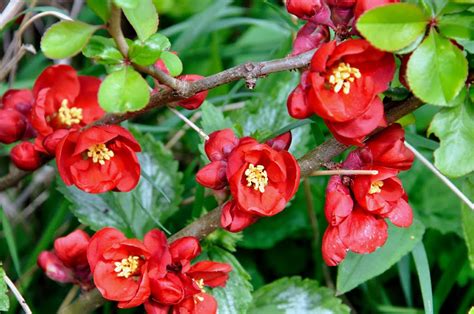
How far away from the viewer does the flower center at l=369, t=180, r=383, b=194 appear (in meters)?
1.45

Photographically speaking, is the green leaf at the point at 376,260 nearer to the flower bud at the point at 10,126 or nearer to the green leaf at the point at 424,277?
the green leaf at the point at 424,277

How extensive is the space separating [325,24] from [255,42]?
1.54m

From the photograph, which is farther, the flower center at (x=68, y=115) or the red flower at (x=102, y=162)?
the flower center at (x=68, y=115)

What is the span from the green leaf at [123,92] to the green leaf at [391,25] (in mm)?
378

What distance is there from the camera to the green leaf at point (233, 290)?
5.92 ft

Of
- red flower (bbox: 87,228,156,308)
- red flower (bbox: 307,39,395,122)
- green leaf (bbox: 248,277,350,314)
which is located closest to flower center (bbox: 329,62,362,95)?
red flower (bbox: 307,39,395,122)

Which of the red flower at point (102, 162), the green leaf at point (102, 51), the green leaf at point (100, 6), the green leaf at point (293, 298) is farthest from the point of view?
the green leaf at point (293, 298)

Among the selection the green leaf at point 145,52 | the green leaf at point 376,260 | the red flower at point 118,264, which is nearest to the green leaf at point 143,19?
the green leaf at point 145,52

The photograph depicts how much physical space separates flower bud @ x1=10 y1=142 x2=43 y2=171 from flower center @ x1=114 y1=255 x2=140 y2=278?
37cm

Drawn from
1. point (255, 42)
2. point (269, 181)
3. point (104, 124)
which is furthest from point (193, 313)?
point (255, 42)

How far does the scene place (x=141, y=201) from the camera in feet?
6.91

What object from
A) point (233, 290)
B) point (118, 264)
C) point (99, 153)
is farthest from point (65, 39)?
point (233, 290)

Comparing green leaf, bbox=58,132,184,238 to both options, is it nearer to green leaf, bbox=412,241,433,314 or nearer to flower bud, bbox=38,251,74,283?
flower bud, bbox=38,251,74,283

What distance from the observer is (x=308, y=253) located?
104 inches
